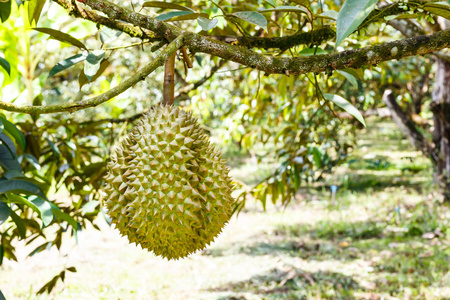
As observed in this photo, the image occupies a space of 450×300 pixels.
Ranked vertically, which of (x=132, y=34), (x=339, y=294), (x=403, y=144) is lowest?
(x=339, y=294)

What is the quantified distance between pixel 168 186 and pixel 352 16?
1.77ft

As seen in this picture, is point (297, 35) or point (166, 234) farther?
point (297, 35)

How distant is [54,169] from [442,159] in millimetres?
4303

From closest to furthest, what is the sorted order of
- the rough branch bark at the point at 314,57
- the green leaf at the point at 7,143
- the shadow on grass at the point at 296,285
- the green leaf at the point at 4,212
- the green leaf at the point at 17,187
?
the rough branch bark at the point at 314,57 → the green leaf at the point at 4,212 → the green leaf at the point at 17,187 → the green leaf at the point at 7,143 → the shadow on grass at the point at 296,285

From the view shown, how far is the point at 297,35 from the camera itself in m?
1.08

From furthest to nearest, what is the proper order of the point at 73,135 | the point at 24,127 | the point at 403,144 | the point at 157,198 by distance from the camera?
1. the point at 403,144
2. the point at 73,135
3. the point at 24,127
4. the point at 157,198

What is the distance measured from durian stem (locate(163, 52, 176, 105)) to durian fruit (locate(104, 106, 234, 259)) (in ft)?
0.09

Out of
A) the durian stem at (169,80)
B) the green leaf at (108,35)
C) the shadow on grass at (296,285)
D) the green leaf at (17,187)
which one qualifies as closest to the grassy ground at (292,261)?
the shadow on grass at (296,285)

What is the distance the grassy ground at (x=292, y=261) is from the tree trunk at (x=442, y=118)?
13.2 inches

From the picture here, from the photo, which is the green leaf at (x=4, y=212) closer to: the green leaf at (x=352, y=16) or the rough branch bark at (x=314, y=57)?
the rough branch bark at (x=314, y=57)

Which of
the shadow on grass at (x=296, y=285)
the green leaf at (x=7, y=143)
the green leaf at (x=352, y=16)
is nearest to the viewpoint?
the green leaf at (x=352, y=16)

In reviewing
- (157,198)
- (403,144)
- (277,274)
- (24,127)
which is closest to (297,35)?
(157,198)

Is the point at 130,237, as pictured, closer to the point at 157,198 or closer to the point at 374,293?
the point at 157,198

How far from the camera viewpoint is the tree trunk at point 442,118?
4.47 meters
